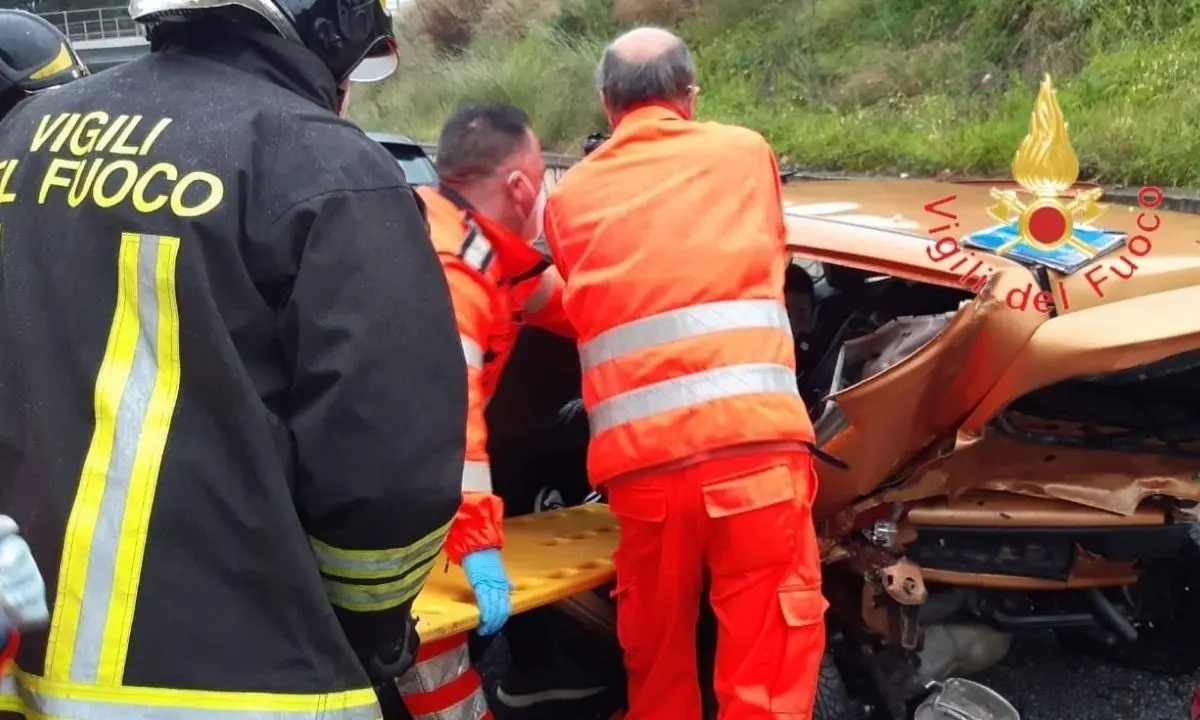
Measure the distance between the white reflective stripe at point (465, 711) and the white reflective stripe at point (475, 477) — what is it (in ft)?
1.56

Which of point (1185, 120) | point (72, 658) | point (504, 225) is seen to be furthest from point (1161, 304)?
point (1185, 120)

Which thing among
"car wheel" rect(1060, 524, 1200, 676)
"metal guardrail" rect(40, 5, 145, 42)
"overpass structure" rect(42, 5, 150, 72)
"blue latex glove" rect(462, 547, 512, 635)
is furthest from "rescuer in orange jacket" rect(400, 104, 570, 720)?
"metal guardrail" rect(40, 5, 145, 42)

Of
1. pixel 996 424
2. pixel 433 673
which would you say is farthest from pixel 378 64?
pixel 996 424

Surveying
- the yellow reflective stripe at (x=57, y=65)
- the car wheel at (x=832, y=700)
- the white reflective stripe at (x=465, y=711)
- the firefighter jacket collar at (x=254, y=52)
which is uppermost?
the firefighter jacket collar at (x=254, y=52)

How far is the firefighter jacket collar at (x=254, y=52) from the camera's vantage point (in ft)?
5.20

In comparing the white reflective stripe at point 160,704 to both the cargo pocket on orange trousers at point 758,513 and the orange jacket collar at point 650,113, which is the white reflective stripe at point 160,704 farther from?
the orange jacket collar at point 650,113

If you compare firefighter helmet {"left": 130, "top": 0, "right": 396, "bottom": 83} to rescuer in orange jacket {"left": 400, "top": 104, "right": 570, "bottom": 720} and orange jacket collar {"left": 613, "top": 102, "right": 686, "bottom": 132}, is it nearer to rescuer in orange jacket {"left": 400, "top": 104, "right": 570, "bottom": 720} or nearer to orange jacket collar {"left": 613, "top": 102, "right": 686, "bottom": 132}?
rescuer in orange jacket {"left": 400, "top": 104, "right": 570, "bottom": 720}

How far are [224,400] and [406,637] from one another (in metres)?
0.55

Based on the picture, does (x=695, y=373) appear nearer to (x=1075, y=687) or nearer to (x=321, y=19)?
(x=321, y=19)

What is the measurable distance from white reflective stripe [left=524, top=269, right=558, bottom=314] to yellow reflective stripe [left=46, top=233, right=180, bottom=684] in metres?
1.42

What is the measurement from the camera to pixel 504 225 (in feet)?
8.91

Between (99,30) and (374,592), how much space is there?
46056mm

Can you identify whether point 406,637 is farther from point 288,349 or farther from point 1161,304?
point 1161,304

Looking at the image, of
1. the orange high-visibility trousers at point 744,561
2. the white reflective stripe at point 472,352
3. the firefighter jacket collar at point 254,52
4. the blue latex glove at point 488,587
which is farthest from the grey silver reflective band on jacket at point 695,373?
the firefighter jacket collar at point 254,52
